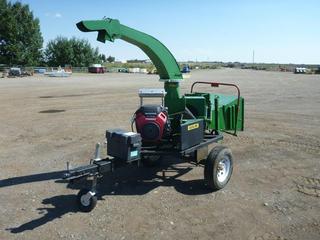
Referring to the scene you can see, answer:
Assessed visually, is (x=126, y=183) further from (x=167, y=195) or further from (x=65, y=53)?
(x=65, y=53)

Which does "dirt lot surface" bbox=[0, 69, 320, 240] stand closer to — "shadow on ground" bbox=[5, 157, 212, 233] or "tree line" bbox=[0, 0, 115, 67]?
"shadow on ground" bbox=[5, 157, 212, 233]

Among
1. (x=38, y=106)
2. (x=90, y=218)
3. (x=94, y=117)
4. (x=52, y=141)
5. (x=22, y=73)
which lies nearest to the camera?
(x=90, y=218)

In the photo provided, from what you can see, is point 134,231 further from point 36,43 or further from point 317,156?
point 36,43

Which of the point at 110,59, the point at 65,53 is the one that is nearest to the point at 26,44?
the point at 65,53

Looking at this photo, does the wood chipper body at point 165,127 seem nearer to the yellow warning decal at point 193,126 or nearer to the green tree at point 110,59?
the yellow warning decal at point 193,126

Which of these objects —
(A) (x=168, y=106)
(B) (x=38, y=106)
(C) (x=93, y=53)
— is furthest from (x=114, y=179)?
(C) (x=93, y=53)

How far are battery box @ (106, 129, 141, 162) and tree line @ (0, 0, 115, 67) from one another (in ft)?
248

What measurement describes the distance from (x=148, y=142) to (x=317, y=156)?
4419 millimetres

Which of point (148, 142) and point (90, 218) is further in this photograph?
point (148, 142)

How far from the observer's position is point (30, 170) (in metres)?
8.55

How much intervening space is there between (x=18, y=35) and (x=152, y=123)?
3043 inches

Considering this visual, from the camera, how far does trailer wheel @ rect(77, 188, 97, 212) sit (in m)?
6.23

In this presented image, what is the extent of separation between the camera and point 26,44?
263ft

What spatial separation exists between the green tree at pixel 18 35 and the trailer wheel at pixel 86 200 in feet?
249
